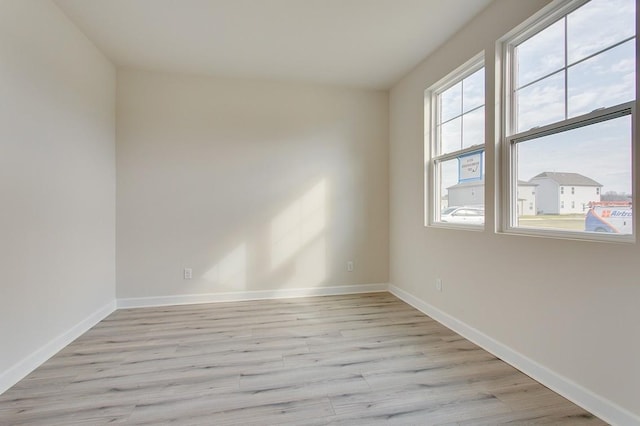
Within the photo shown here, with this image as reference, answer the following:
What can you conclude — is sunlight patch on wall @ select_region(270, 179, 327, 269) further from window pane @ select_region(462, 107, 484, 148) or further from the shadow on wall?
window pane @ select_region(462, 107, 484, 148)

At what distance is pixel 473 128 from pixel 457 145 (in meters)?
0.25

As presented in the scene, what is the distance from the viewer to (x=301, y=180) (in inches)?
145

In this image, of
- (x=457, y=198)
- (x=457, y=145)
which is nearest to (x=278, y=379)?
(x=457, y=198)

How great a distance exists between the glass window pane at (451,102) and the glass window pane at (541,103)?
2.27ft

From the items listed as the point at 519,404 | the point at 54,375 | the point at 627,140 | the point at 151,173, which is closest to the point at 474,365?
the point at 519,404

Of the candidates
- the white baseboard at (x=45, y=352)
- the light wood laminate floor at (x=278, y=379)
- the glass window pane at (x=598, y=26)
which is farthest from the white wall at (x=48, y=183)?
the glass window pane at (x=598, y=26)

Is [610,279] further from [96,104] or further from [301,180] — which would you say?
[96,104]

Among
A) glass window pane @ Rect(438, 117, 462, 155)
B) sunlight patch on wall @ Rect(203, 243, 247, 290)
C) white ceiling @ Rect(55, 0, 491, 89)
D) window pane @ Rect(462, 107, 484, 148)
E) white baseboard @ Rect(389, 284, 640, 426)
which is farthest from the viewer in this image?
sunlight patch on wall @ Rect(203, 243, 247, 290)

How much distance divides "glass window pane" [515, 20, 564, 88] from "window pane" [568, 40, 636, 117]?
172 mm

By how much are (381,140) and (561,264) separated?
2.59 metres

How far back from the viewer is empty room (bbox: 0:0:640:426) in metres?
1.63

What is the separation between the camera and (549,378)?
183 centimetres

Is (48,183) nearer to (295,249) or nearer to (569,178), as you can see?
(295,249)

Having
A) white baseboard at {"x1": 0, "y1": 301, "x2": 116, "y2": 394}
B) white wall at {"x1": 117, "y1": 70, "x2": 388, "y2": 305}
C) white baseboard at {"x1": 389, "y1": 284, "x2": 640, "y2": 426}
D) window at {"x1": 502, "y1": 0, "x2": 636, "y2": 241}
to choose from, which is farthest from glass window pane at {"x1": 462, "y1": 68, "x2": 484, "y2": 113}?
white baseboard at {"x1": 0, "y1": 301, "x2": 116, "y2": 394}
